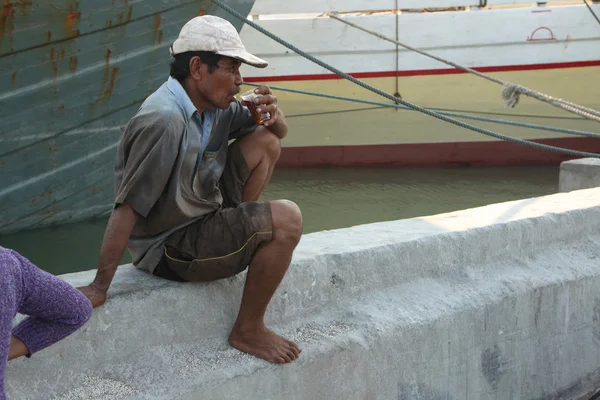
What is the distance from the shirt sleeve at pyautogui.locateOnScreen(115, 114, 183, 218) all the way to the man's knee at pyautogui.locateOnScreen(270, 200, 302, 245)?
33 centimetres

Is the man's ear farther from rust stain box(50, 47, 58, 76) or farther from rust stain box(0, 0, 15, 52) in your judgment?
rust stain box(50, 47, 58, 76)

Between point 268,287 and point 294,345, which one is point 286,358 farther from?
point 268,287

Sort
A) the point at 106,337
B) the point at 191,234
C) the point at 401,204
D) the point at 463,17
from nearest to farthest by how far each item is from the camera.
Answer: the point at 106,337
the point at 191,234
the point at 401,204
the point at 463,17

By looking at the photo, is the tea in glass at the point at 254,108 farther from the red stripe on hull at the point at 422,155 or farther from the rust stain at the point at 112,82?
the red stripe on hull at the point at 422,155

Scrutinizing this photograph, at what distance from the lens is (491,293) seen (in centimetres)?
275

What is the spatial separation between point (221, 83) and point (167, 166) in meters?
0.33

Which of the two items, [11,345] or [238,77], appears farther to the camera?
[238,77]

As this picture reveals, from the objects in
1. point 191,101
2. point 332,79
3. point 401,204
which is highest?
point 191,101

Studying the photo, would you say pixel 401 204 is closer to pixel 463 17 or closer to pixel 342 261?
pixel 463 17

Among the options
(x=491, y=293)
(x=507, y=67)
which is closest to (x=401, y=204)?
(x=507, y=67)

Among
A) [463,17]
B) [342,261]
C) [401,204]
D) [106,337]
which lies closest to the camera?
[106,337]

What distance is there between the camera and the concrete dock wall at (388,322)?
204 cm

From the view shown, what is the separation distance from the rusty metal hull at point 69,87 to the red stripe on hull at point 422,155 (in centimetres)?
363

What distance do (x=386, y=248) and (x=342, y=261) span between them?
198mm
